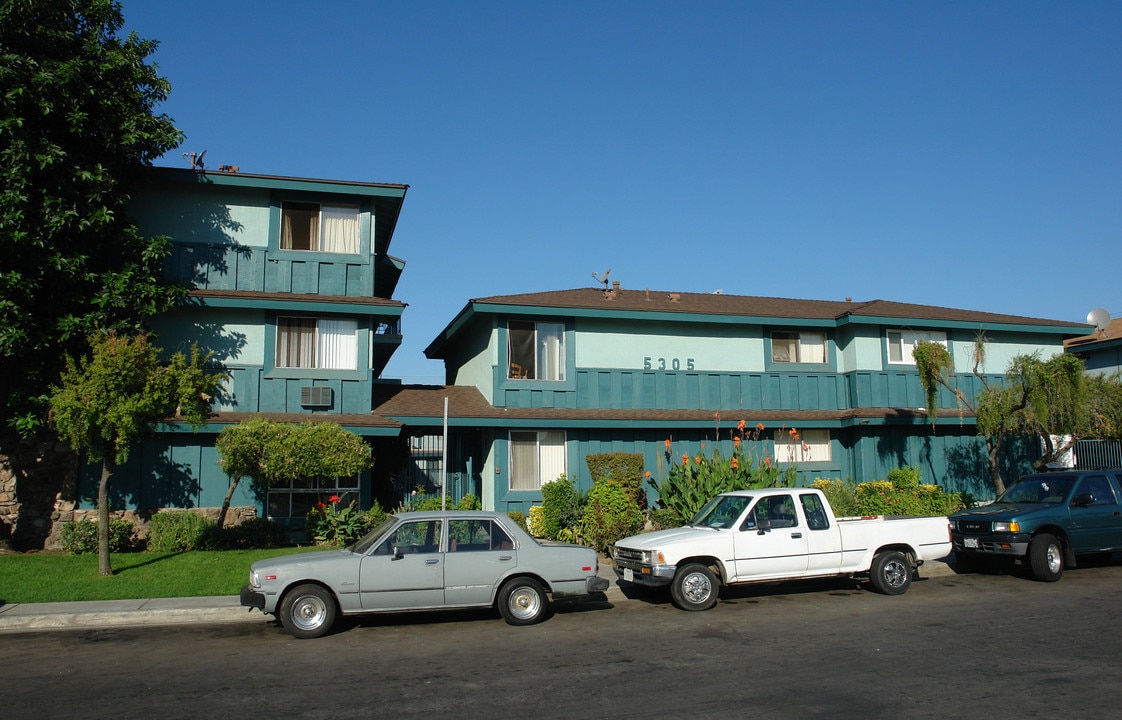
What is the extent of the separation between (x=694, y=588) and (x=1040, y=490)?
290 inches

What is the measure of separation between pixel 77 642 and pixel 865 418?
17.4 metres

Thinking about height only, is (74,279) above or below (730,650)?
above

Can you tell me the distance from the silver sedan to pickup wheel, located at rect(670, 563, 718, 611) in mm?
1267

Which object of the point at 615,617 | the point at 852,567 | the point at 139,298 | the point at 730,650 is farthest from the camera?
the point at 139,298

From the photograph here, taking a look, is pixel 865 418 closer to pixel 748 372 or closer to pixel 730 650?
pixel 748 372

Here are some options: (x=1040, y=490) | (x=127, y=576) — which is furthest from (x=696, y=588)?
(x=127, y=576)

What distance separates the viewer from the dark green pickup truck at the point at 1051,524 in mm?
13648

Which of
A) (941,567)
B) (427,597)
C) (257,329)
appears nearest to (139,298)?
(257,329)

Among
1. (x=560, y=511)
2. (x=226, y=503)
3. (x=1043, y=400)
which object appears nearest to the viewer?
(x=226, y=503)

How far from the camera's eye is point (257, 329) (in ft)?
60.4

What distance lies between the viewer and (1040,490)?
48.6 ft

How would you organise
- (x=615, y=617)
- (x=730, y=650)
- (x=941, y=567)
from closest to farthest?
(x=730, y=650) < (x=615, y=617) < (x=941, y=567)

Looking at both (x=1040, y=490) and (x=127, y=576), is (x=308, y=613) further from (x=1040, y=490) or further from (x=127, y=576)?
(x=1040, y=490)

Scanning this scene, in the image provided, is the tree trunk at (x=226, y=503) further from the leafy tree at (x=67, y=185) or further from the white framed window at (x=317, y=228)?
the white framed window at (x=317, y=228)
